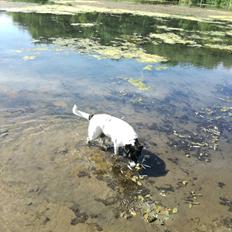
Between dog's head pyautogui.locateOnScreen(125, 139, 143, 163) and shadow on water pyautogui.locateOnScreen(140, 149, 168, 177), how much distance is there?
0.37 m

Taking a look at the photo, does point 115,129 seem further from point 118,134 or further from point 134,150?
point 134,150

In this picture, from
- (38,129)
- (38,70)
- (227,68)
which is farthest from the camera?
(227,68)

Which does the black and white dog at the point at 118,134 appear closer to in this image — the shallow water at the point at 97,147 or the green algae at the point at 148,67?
the shallow water at the point at 97,147

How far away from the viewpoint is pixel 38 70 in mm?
14203

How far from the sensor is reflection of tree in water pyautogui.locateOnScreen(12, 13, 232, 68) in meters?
18.4

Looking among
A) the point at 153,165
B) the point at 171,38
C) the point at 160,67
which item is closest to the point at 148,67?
the point at 160,67

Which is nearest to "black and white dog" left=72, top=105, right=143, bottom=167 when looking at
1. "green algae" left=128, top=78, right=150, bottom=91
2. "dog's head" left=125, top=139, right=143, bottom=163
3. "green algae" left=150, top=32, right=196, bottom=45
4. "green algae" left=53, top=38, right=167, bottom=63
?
"dog's head" left=125, top=139, right=143, bottom=163

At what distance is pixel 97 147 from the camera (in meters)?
8.60

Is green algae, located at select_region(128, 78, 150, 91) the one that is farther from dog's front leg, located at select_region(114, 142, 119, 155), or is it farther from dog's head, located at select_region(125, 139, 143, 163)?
dog's head, located at select_region(125, 139, 143, 163)

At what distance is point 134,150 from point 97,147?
1401mm

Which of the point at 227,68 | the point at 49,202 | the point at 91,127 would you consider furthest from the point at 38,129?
the point at 227,68

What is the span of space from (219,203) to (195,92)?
6.71 meters

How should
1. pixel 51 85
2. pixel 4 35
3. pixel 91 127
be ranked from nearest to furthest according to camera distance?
pixel 91 127 < pixel 51 85 < pixel 4 35

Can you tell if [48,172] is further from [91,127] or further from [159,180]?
[159,180]
